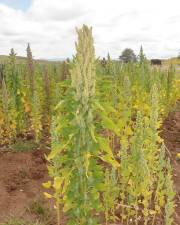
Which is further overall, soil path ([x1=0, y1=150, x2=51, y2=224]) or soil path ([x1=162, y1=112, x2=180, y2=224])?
soil path ([x1=162, y1=112, x2=180, y2=224])

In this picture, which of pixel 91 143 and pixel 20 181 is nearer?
pixel 91 143

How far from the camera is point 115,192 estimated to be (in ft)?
20.3

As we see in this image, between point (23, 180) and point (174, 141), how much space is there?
194 inches

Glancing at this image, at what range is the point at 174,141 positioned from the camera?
11234 millimetres

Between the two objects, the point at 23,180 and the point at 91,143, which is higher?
the point at 91,143

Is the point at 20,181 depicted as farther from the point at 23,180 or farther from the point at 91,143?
the point at 91,143

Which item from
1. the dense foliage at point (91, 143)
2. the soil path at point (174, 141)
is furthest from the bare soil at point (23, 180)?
the dense foliage at point (91, 143)

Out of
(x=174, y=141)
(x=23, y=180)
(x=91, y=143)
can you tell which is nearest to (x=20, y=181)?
(x=23, y=180)

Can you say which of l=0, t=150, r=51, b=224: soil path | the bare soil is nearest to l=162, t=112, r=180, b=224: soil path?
the bare soil

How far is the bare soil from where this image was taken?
22.6 ft

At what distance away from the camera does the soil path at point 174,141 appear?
7850mm

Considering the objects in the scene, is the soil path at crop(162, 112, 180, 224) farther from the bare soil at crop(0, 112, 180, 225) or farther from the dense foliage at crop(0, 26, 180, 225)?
the dense foliage at crop(0, 26, 180, 225)

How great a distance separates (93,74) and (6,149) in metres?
6.47

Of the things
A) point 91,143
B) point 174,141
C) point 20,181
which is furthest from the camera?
point 174,141
